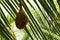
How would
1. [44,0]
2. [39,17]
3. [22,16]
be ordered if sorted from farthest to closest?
[39,17] → [44,0] → [22,16]

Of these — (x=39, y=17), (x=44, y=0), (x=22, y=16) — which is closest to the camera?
(x=22, y=16)

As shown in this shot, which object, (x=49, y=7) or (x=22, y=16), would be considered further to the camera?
(x=49, y=7)

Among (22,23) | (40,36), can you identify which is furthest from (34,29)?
(22,23)

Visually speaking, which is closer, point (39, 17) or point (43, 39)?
point (43, 39)

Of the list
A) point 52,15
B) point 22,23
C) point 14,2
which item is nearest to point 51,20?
point 52,15

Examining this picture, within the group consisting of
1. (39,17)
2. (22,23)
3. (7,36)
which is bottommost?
(22,23)

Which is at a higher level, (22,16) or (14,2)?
(14,2)

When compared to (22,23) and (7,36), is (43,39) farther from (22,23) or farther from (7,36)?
(22,23)

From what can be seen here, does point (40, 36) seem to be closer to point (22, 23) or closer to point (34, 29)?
point (34, 29)

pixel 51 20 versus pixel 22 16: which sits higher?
pixel 51 20
